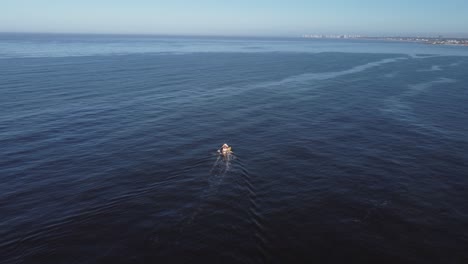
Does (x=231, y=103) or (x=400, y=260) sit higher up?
(x=231, y=103)

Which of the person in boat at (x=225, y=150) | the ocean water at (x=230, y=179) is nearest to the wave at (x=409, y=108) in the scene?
the ocean water at (x=230, y=179)

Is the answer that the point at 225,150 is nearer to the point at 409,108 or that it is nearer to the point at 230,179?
the point at 230,179

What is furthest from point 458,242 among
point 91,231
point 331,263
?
point 91,231

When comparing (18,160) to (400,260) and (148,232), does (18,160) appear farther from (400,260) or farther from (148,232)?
(400,260)

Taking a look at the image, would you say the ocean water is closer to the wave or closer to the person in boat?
the wave

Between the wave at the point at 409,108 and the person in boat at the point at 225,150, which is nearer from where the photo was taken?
the person in boat at the point at 225,150

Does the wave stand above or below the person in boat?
above

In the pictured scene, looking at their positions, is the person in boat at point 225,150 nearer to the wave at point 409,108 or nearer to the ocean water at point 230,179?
the ocean water at point 230,179

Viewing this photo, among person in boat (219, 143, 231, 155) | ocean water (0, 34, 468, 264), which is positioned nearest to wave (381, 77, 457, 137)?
ocean water (0, 34, 468, 264)
